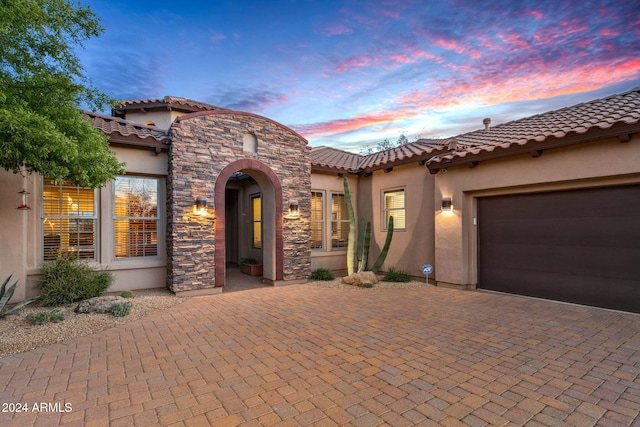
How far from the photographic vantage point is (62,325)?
526 centimetres

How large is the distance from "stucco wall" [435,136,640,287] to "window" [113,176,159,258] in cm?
804

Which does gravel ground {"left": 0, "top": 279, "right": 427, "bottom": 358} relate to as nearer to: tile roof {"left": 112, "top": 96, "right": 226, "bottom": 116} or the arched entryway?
the arched entryway

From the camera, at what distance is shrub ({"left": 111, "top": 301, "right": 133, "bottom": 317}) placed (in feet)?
19.3

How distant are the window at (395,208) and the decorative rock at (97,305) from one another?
820 cm

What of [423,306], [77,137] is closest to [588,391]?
[423,306]

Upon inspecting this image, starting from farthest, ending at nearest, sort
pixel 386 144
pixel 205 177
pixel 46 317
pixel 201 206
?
pixel 386 144 → pixel 205 177 → pixel 201 206 → pixel 46 317

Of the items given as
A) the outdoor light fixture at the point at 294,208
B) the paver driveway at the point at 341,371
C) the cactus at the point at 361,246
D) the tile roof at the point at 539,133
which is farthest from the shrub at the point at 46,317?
the tile roof at the point at 539,133

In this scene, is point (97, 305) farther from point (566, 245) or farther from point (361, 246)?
point (566, 245)

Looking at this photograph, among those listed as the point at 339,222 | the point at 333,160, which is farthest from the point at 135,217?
the point at 333,160

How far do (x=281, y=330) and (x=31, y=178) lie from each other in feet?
21.8

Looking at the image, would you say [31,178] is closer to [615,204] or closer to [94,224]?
[94,224]

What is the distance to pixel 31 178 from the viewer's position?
6820mm

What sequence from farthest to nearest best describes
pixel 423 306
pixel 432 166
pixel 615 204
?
pixel 432 166, pixel 423 306, pixel 615 204

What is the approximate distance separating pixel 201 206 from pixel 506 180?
7695 mm
